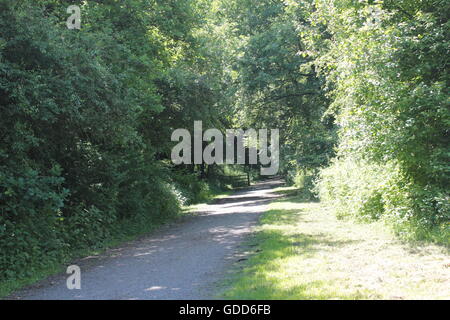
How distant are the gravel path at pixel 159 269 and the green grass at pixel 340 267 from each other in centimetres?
56

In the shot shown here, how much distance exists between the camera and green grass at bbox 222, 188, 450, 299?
7094 mm

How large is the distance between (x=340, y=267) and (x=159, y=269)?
391cm

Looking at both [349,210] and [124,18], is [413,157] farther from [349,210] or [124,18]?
[124,18]

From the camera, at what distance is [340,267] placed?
350 inches

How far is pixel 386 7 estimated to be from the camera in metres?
13.2

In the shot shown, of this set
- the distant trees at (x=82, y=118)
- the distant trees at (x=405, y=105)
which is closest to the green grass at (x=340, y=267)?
the distant trees at (x=405, y=105)

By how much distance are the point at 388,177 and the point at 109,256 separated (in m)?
8.27

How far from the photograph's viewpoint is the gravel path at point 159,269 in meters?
8.05

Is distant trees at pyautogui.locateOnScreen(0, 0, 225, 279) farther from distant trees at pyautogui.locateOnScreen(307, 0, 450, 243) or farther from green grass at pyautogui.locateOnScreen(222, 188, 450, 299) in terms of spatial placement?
distant trees at pyautogui.locateOnScreen(307, 0, 450, 243)

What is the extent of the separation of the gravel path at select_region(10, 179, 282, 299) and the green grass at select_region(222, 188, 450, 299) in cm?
56

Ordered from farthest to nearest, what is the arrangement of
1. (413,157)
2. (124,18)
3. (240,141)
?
(240,141)
(124,18)
(413,157)

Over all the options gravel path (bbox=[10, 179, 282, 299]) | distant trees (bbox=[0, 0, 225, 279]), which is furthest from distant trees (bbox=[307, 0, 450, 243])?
distant trees (bbox=[0, 0, 225, 279])

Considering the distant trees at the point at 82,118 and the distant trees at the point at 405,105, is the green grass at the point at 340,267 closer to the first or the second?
the distant trees at the point at 405,105
